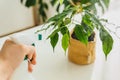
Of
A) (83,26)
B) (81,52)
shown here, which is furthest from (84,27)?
(81,52)

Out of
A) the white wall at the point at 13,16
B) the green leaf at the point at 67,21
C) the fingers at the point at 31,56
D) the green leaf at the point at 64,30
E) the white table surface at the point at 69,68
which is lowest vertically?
the white table surface at the point at 69,68

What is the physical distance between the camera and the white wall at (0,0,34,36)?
2.20m

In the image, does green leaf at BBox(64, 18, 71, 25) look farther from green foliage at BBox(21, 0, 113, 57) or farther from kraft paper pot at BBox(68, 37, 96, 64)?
kraft paper pot at BBox(68, 37, 96, 64)

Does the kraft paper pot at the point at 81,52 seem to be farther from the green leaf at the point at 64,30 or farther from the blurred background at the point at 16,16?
the blurred background at the point at 16,16

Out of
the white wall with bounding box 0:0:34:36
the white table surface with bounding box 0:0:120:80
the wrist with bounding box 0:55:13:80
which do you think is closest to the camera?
the wrist with bounding box 0:55:13:80

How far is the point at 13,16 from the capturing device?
2.28 m

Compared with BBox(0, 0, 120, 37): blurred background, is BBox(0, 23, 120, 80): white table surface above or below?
below

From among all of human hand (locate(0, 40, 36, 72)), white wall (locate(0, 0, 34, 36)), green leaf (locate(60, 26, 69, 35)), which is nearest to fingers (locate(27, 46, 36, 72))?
human hand (locate(0, 40, 36, 72))

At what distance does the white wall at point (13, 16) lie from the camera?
7.22 ft

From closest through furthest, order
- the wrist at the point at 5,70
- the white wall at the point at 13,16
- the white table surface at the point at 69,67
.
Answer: the wrist at the point at 5,70
the white table surface at the point at 69,67
the white wall at the point at 13,16

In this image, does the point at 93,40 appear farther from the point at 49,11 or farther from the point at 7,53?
the point at 49,11

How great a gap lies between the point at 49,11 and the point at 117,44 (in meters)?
1.47

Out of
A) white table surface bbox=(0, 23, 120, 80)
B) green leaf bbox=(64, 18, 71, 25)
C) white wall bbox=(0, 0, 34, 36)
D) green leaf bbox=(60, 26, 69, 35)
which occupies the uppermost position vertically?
white wall bbox=(0, 0, 34, 36)

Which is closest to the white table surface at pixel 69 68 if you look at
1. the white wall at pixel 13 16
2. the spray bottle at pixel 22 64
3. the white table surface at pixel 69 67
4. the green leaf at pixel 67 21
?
the white table surface at pixel 69 67
